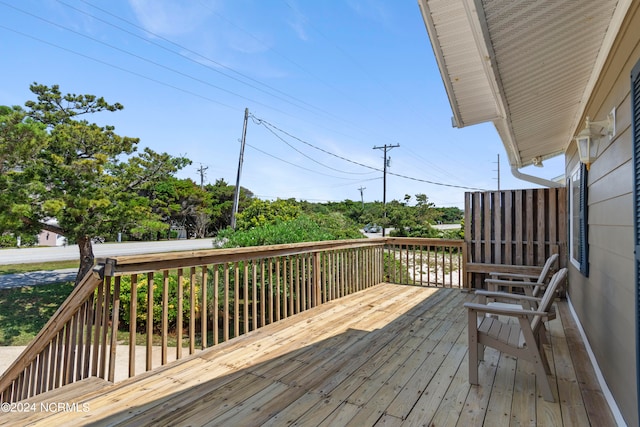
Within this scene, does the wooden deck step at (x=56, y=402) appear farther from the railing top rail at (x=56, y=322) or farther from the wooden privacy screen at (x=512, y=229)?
the wooden privacy screen at (x=512, y=229)

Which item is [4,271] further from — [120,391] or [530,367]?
[530,367]

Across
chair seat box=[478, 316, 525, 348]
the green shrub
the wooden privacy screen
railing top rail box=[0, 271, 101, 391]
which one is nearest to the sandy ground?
the green shrub

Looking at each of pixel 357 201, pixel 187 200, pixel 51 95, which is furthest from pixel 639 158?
pixel 357 201

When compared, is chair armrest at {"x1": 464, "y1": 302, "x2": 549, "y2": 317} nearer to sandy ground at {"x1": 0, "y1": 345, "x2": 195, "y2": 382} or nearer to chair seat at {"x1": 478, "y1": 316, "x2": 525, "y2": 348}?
chair seat at {"x1": 478, "y1": 316, "x2": 525, "y2": 348}

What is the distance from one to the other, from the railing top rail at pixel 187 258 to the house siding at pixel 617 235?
8.82 feet

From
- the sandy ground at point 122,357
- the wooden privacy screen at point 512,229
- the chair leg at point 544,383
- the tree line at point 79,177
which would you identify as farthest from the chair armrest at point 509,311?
the tree line at point 79,177

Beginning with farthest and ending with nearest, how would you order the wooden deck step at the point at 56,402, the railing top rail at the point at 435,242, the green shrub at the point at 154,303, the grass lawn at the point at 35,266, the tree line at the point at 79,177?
1. the grass lawn at the point at 35,266
2. the tree line at the point at 79,177
3. the green shrub at the point at 154,303
4. the railing top rail at the point at 435,242
5. the wooden deck step at the point at 56,402

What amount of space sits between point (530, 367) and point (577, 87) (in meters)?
2.41

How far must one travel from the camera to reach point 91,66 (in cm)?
1184

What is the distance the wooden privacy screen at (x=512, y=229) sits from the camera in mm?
5082

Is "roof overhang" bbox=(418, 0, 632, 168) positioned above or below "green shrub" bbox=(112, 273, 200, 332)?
above

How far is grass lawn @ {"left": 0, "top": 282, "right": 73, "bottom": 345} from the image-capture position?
23.8 feet

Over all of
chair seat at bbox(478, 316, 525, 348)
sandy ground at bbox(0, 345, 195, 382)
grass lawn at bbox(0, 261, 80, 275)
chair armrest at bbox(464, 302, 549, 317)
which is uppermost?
chair armrest at bbox(464, 302, 549, 317)

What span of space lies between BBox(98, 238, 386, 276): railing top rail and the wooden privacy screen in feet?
9.56
